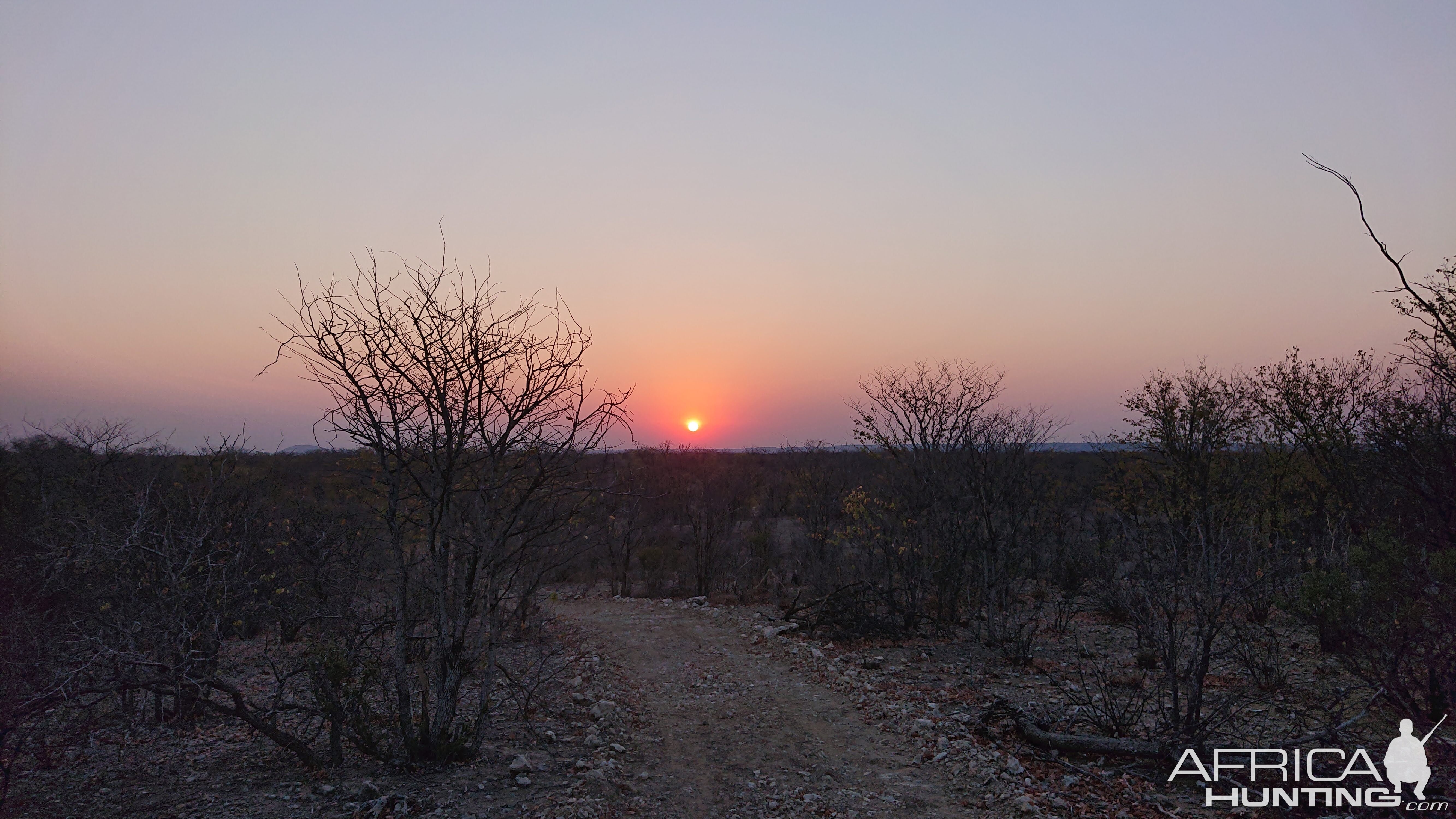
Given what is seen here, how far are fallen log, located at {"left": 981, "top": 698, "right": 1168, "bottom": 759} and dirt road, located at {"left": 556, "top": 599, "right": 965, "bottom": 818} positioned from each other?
3.94ft

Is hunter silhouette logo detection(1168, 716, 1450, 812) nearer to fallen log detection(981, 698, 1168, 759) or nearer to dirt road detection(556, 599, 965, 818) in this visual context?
fallen log detection(981, 698, 1168, 759)

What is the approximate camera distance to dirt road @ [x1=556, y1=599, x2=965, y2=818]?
21.6 feet

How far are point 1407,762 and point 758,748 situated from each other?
5678 millimetres

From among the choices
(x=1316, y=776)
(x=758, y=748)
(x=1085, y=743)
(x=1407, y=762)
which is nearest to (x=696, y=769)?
(x=758, y=748)

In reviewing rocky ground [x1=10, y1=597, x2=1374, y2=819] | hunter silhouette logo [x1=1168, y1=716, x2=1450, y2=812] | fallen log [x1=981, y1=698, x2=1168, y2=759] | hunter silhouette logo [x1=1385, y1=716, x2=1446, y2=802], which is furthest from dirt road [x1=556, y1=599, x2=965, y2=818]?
hunter silhouette logo [x1=1385, y1=716, x2=1446, y2=802]

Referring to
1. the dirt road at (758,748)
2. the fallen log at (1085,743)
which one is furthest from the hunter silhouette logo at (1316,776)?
the dirt road at (758,748)

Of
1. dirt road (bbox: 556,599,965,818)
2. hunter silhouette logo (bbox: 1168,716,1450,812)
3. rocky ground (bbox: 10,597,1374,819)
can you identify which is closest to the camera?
hunter silhouette logo (bbox: 1168,716,1450,812)

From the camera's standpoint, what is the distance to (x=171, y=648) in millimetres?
6520

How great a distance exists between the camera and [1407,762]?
575cm

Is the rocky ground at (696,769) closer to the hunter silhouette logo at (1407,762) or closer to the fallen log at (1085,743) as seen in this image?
the fallen log at (1085,743)

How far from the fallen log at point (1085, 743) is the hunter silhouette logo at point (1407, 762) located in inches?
62.3

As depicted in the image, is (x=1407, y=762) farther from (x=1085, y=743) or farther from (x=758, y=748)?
(x=758, y=748)

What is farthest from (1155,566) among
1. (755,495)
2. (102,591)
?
(755,495)

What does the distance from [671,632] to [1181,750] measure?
34.2ft
